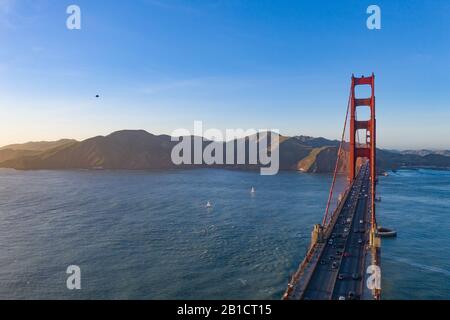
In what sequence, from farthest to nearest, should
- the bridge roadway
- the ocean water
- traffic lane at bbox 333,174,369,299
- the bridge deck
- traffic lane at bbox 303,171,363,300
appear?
the ocean water → traffic lane at bbox 333,174,369,299 → the bridge roadway → the bridge deck → traffic lane at bbox 303,171,363,300

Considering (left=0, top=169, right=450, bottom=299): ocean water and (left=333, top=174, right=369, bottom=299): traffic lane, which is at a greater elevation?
(left=333, top=174, right=369, bottom=299): traffic lane

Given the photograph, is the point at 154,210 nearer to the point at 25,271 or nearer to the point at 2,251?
the point at 2,251

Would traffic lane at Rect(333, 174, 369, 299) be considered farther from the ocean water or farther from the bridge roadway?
the ocean water

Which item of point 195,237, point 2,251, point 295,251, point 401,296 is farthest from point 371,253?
point 2,251

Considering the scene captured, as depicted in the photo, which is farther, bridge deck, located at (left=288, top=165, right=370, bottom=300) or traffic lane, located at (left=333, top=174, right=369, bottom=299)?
traffic lane, located at (left=333, top=174, right=369, bottom=299)

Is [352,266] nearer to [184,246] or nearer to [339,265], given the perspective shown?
A: [339,265]

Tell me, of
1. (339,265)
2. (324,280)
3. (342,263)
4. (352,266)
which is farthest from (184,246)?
(324,280)

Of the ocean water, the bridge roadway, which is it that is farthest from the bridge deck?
the ocean water

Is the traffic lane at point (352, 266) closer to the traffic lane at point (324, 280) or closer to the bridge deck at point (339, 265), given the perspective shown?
the bridge deck at point (339, 265)
